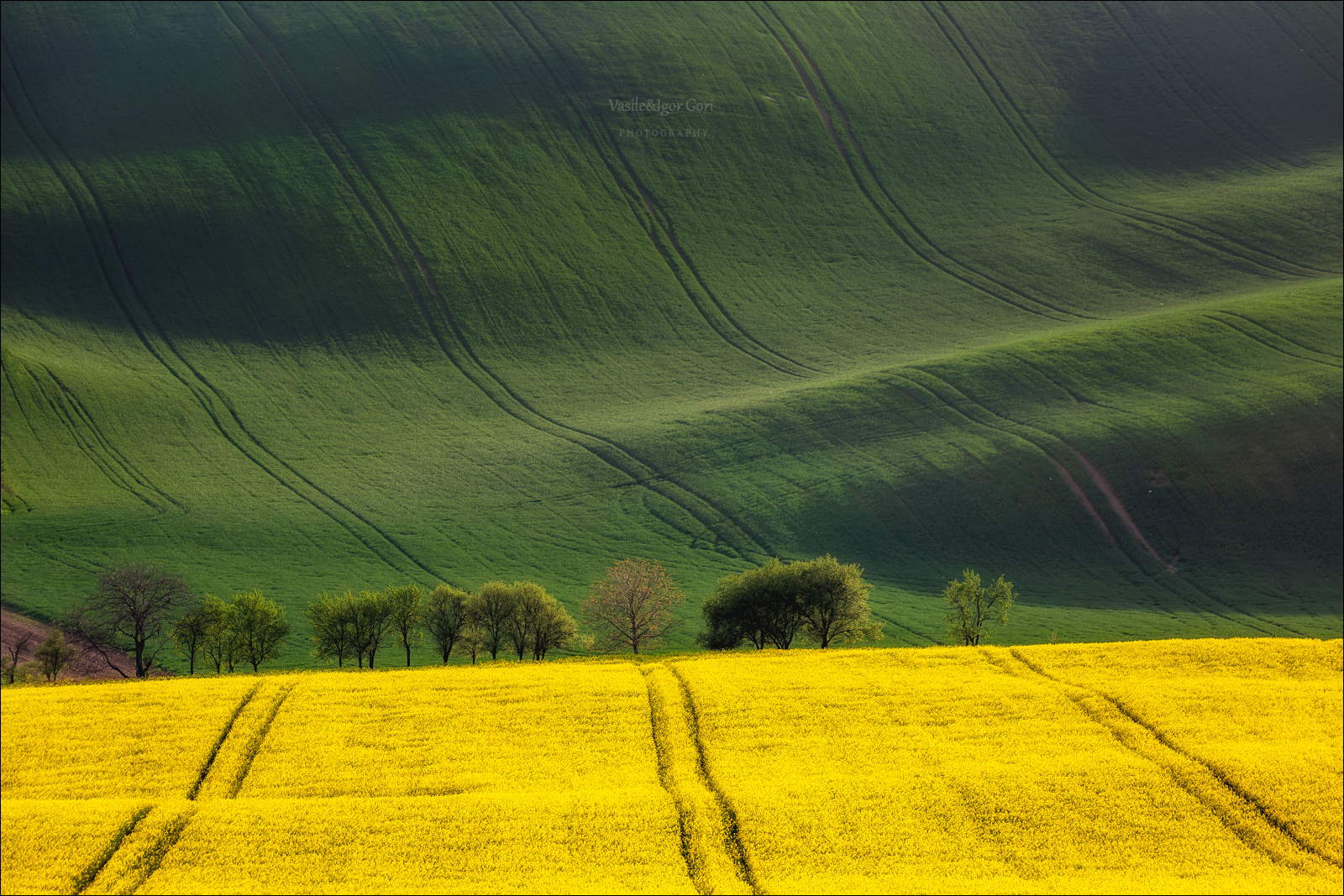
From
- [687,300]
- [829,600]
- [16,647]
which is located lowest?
[16,647]

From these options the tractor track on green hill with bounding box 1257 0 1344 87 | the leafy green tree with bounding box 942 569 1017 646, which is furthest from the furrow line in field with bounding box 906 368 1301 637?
the tractor track on green hill with bounding box 1257 0 1344 87

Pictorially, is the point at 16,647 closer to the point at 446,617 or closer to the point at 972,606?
the point at 446,617

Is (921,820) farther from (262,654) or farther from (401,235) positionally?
(401,235)

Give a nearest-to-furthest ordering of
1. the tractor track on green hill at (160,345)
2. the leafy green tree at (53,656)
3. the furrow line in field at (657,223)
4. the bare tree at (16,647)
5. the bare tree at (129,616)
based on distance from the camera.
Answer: the leafy green tree at (53,656)
the bare tree at (129,616)
the bare tree at (16,647)
the tractor track on green hill at (160,345)
the furrow line in field at (657,223)

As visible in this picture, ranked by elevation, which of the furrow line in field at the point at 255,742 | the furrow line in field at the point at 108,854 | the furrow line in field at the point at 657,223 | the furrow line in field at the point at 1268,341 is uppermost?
the furrow line in field at the point at 657,223

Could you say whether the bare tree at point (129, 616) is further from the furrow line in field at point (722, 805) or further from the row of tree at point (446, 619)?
the furrow line in field at point (722, 805)

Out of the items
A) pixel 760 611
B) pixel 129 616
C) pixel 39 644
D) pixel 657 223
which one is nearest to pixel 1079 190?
pixel 657 223

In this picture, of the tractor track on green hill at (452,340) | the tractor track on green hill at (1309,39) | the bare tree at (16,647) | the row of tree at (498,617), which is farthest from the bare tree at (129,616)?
the tractor track on green hill at (1309,39)
